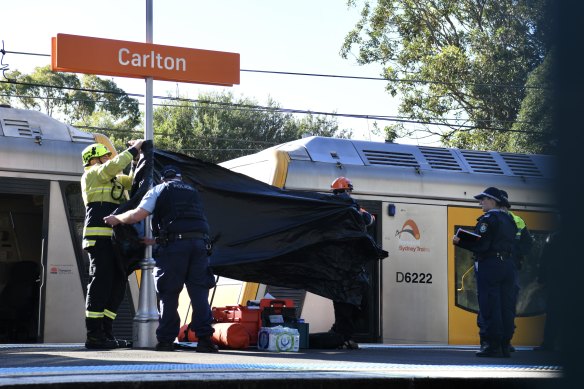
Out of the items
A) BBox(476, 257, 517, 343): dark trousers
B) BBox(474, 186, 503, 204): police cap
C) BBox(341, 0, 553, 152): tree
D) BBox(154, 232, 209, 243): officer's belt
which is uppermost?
BBox(341, 0, 553, 152): tree

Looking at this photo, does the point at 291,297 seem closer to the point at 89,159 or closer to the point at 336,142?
the point at 336,142

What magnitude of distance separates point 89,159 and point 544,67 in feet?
25.6

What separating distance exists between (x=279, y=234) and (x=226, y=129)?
40.3 meters

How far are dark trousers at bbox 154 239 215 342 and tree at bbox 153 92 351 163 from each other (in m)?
39.4

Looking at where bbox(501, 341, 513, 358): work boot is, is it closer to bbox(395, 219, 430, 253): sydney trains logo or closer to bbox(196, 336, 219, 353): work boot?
bbox(196, 336, 219, 353): work boot

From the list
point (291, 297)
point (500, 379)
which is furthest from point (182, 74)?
point (500, 379)

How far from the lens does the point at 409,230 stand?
12.6m

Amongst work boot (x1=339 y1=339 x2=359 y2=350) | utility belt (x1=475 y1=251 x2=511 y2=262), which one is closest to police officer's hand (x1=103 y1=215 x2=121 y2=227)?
work boot (x1=339 y1=339 x2=359 y2=350)

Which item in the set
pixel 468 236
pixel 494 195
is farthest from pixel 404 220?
pixel 468 236

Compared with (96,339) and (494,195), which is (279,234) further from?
(96,339)

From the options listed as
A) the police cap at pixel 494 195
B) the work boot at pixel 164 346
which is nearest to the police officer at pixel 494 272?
the police cap at pixel 494 195

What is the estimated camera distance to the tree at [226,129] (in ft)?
160

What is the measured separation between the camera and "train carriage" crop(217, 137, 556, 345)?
11938 millimetres

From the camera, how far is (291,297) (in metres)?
11.5
